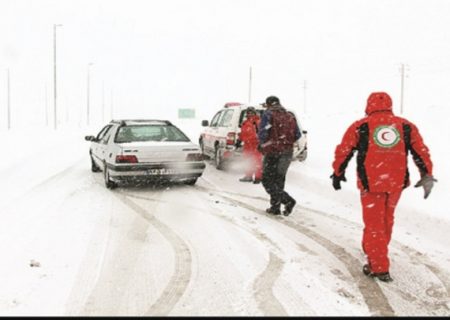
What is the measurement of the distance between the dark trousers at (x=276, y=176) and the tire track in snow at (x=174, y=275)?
5.88ft

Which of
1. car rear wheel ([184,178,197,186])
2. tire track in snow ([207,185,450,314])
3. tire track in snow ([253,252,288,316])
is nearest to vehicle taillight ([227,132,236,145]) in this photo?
car rear wheel ([184,178,197,186])

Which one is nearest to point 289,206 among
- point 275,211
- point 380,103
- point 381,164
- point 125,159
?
point 275,211

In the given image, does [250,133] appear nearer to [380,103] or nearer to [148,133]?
[148,133]

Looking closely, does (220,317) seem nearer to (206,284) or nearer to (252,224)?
(206,284)

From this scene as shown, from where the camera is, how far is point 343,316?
3826 millimetres

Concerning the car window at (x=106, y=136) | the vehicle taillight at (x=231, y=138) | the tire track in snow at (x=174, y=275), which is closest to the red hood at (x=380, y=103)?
the tire track in snow at (x=174, y=275)

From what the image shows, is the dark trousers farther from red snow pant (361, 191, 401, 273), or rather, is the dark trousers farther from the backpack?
red snow pant (361, 191, 401, 273)

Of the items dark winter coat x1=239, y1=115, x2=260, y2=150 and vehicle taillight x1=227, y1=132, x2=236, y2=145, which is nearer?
dark winter coat x1=239, y1=115, x2=260, y2=150

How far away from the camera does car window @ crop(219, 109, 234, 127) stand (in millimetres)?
12716

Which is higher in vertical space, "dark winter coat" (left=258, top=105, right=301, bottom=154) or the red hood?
the red hood

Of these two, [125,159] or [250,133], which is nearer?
[125,159]

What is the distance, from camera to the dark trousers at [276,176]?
759 centimetres

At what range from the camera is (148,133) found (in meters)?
10.6

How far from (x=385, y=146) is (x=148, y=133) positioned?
669 centimetres
